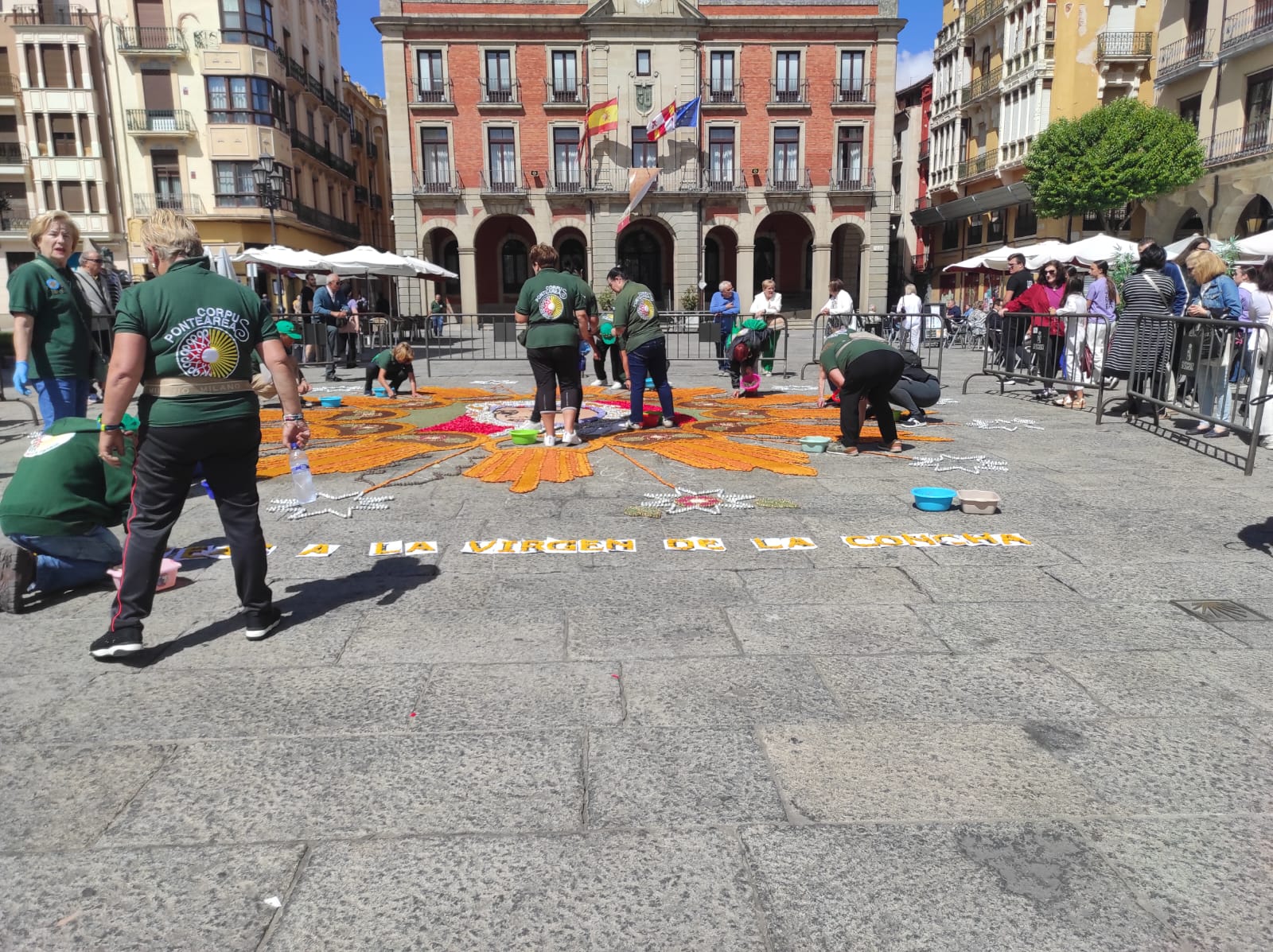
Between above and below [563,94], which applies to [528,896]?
below

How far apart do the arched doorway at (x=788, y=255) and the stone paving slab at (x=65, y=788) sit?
42.2 m

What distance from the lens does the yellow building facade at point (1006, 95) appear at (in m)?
33.2

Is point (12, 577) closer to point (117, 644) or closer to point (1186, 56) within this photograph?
point (117, 644)

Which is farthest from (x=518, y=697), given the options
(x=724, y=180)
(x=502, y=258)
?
(x=502, y=258)

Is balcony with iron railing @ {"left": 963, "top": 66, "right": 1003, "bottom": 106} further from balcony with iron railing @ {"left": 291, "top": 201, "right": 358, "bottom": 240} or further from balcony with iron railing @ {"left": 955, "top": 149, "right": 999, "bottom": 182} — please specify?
balcony with iron railing @ {"left": 291, "top": 201, "right": 358, "bottom": 240}

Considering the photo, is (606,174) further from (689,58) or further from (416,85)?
(416,85)

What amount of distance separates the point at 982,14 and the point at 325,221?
104ft

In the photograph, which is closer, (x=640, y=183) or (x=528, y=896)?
(x=528, y=896)

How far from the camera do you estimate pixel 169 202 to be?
37281mm

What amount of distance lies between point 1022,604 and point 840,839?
215cm

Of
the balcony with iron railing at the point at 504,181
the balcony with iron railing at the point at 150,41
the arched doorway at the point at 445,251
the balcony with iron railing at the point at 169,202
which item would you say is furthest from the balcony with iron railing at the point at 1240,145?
the balcony with iron railing at the point at 150,41

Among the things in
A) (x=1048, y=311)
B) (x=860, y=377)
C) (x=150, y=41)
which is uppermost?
(x=150, y=41)

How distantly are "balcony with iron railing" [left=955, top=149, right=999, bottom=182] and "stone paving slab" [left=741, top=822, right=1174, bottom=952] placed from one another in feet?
139

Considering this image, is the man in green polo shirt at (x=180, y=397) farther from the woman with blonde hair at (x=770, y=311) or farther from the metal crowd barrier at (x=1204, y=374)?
the woman with blonde hair at (x=770, y=311)
